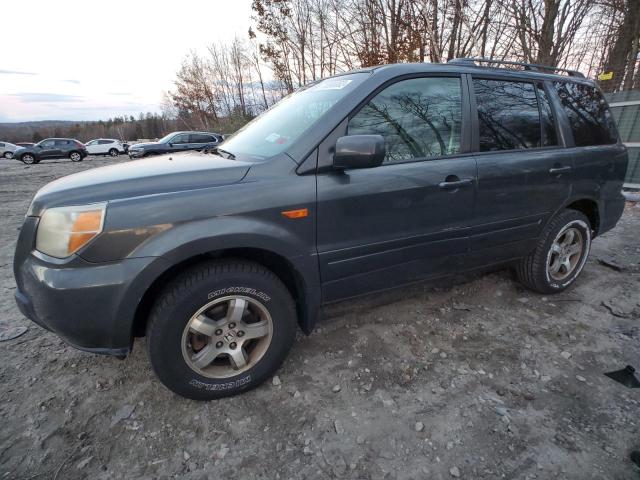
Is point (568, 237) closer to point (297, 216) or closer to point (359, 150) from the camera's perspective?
point (359, 150)

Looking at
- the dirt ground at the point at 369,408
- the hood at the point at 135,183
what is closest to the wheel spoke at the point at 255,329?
the dirt ground at the point at 369,408

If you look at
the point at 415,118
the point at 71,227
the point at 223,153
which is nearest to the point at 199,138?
the point at 223,153

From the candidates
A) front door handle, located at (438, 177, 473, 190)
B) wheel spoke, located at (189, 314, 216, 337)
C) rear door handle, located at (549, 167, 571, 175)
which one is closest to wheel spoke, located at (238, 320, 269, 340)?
wheel spoke, located at (189, 314, 216, 337)

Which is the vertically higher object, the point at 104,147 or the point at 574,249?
the point at 104,147

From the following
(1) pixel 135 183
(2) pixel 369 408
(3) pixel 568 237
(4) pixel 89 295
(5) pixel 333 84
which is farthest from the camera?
(3) pixel 568 237

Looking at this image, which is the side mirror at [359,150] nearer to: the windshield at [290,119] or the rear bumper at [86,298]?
the windshield at [290,119]

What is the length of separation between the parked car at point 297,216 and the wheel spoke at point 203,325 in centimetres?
1

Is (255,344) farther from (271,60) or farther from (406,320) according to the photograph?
(271,60)

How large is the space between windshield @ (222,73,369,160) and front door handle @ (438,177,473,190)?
2.85 ft

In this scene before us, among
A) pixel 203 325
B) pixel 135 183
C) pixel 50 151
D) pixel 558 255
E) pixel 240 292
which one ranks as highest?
pixel 135 183

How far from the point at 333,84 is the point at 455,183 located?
110 centimetres

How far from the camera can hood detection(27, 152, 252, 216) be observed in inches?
66.4

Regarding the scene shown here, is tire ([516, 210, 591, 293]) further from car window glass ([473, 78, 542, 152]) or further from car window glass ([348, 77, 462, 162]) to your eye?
car window glass ([348, 77, 462, 162])

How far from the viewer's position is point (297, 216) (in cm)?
192
